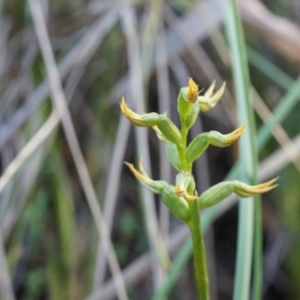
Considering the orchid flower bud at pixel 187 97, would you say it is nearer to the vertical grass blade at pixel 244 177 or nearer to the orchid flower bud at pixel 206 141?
the orchid flower bud at pixel 206 141

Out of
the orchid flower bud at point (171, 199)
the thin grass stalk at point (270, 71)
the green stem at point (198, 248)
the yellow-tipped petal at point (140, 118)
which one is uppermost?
the thin grass stalk at point (270, 71)

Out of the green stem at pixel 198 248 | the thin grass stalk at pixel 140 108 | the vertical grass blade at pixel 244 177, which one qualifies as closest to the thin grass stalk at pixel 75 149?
the thin grass stalk at pixel 140 108

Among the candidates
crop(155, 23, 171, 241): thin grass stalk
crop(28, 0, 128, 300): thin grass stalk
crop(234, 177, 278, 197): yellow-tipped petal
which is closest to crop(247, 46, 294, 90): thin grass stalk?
crop(155, 23, 171, 241): thin grass stalk

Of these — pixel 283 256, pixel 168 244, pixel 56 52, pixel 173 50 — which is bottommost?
pixel 283 256

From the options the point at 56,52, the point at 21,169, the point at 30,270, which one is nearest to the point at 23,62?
the point at 56,52

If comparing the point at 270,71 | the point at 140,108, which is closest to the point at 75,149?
the point at 140,108

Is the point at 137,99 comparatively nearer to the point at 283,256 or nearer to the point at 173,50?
the point at 173,50
